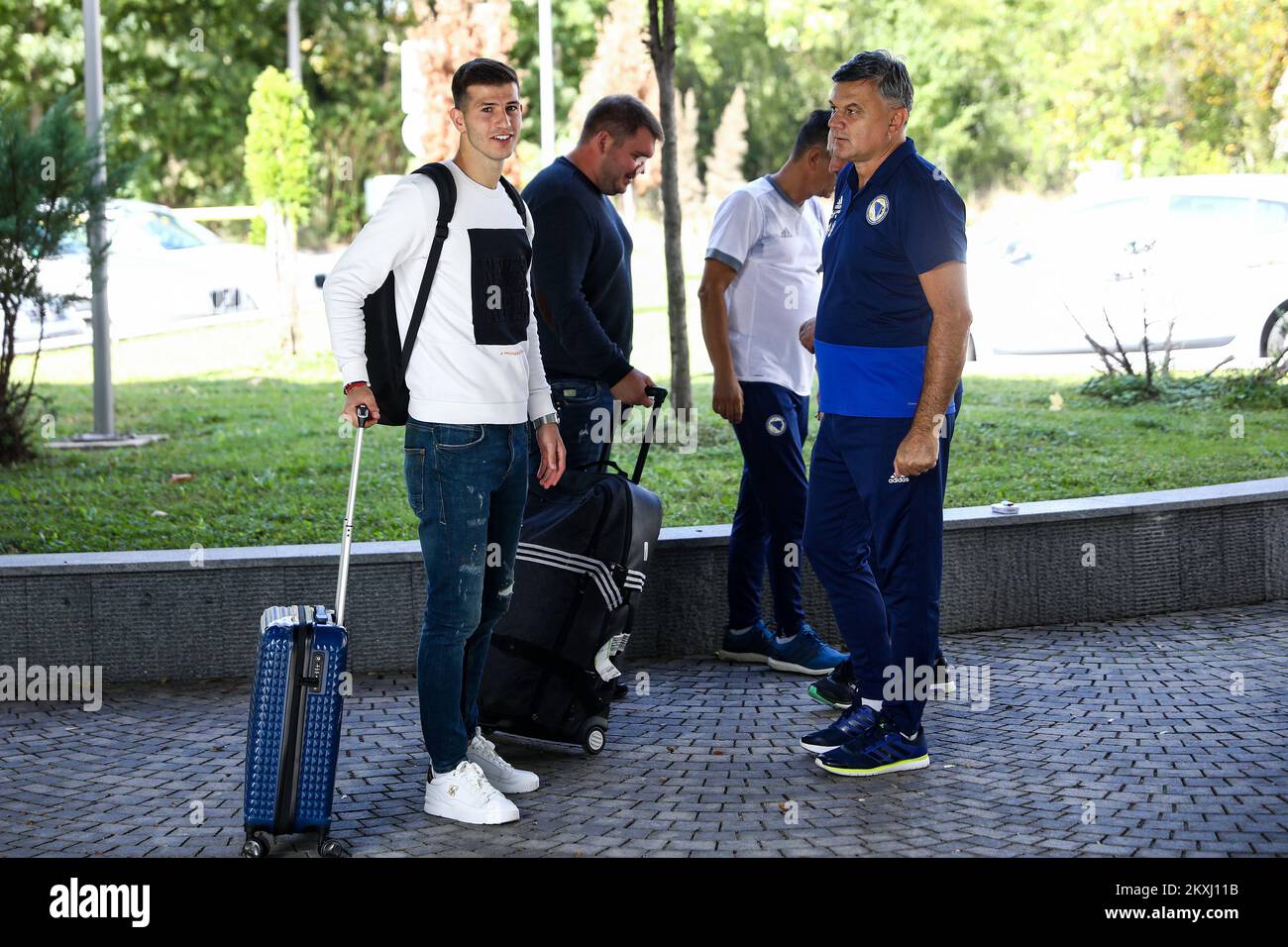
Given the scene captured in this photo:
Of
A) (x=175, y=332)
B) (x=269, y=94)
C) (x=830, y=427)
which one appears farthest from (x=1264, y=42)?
(x=830, y=427)

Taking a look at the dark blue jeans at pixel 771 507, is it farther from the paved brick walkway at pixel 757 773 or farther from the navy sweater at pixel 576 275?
the navy sweater at pixel 576 275

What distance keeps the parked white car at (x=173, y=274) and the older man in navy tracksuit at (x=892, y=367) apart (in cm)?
1385

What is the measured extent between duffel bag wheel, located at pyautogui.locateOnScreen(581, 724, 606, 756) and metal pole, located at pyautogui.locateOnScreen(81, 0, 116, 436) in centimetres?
597

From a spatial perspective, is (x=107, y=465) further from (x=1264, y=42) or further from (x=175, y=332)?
(x=1264, y=42)

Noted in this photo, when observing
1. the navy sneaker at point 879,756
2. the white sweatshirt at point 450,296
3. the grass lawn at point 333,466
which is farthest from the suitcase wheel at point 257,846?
the grass lawn at point 333,466

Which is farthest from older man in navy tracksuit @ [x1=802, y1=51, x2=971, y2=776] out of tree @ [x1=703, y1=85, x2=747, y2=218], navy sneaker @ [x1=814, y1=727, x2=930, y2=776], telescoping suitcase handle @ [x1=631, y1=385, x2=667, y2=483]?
tree @ [x1=703, y1=85, x2=747, y2=218]

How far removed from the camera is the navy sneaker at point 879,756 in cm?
498

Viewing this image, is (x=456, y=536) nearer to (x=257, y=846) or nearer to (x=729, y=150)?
(x=257, y=846)

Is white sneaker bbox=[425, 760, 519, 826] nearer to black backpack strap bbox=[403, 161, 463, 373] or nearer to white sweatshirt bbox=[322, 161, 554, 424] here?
white sweatshirt bbox=[322, 161, 554, 424]

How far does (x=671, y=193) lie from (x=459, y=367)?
5381 mm

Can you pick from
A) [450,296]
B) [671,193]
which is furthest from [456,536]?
[671,193]

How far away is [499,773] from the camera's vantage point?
16.0 feet

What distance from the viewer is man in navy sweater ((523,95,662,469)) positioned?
547 centimetres
